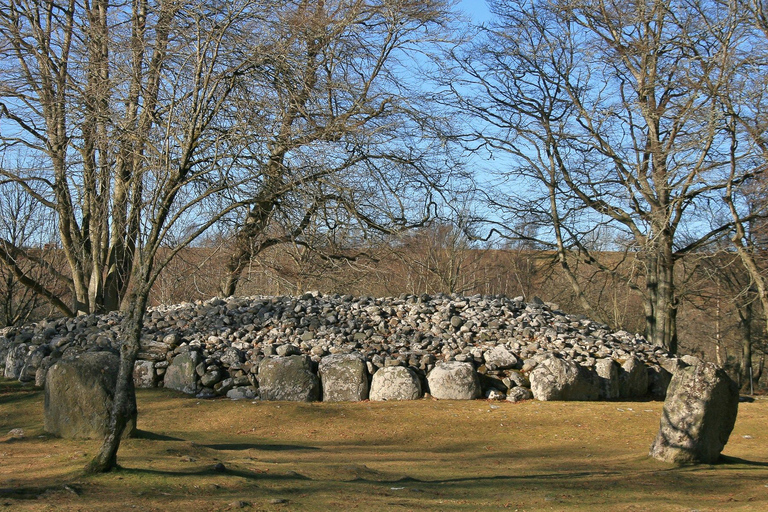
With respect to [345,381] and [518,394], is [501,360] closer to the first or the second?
[518,394]

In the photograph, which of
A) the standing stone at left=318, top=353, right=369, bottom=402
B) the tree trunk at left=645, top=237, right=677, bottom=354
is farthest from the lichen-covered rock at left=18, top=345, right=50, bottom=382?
the tree trunk at left=645, top=237, right=677, bottom=354

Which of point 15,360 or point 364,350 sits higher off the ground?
point 364,350

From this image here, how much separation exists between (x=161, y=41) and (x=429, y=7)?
1015cm

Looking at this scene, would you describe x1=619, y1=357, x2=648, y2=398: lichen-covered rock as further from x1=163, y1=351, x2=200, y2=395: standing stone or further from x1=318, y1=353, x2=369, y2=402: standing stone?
x1=163, y1=351, x2=200, y2=395: standing stone

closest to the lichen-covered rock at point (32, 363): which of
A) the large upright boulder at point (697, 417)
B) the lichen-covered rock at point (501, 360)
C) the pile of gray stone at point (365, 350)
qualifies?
the pile of gray stone at point (365, 350)

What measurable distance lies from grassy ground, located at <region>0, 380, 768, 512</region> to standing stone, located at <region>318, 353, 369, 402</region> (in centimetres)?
38

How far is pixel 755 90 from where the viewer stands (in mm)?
12883

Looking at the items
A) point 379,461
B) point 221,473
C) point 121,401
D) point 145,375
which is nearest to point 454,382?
point 379,461

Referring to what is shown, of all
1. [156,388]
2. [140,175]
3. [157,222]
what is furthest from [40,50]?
[157,222]

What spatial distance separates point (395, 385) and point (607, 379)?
154 inches

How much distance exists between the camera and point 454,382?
11211mm

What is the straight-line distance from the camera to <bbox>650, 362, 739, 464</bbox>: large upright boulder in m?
7.10

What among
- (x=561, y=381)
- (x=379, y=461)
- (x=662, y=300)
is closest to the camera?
(x=379, y=461)

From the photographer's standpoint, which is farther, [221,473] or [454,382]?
[454,382]
